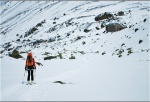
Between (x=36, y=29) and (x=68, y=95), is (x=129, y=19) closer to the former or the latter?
(x=36, y=29)

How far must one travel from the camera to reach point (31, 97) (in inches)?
342

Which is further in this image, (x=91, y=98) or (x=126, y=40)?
(x=126, y=40)

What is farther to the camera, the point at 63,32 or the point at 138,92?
the point at 63,32

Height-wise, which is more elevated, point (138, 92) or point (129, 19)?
point (129, 19)

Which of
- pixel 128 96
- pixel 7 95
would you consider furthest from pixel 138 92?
pixel 7 95

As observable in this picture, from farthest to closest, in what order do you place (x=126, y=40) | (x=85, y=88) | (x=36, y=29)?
(x=36, y=29)
(x=126, y=40)
(x=85, y=88)

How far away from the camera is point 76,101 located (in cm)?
841

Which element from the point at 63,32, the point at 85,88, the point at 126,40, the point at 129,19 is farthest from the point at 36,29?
the point at 85,88

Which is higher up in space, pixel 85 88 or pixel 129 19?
pixel 129 19

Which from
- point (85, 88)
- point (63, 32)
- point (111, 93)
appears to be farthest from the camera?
point (63, 32)

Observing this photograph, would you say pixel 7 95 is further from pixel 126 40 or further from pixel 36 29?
pixel 36 29

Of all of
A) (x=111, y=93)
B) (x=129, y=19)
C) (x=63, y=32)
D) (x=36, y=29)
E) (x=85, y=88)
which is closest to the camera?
(x=111, y=93)

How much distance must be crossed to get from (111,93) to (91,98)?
1.26 metres

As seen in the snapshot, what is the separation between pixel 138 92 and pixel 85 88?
7.88 feet
